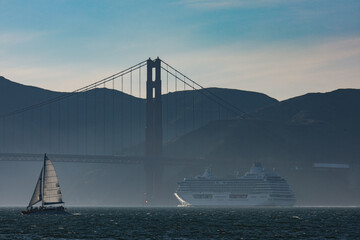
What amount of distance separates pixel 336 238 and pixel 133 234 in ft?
64.6

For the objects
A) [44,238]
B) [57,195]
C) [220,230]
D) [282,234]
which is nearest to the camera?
[44,238]

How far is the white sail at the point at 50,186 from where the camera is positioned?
124250mm

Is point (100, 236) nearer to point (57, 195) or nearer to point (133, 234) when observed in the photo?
point (133, 234)

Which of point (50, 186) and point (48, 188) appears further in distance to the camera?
point (48, 188)

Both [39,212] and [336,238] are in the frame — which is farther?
[39,212]

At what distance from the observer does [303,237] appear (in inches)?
3076

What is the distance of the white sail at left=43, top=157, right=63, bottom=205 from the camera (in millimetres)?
124250

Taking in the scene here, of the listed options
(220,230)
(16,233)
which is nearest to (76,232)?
(16,233)

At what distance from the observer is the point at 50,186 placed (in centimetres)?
12538

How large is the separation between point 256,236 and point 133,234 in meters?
12.3

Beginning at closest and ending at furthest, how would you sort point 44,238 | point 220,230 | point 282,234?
point 44,238
point 282,234
point 220,230

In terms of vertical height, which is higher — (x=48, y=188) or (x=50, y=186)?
(x=50, y=186)

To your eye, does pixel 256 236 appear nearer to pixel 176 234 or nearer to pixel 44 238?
pixel 176 234

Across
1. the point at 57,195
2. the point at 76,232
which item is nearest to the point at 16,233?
the point at 76,232
